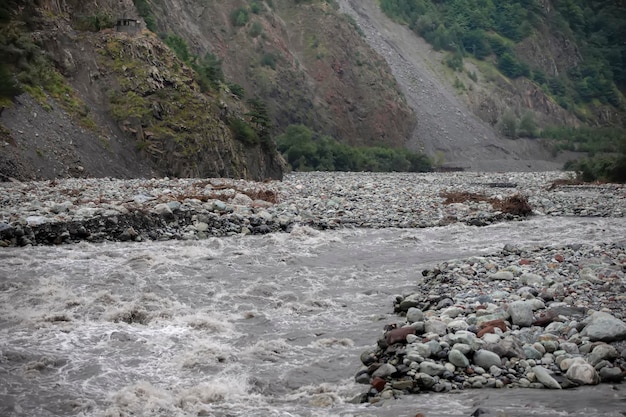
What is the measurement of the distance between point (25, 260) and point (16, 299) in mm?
2788

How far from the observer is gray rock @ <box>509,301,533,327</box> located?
888cm

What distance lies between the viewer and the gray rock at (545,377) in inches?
284

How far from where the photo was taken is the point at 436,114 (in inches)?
3494

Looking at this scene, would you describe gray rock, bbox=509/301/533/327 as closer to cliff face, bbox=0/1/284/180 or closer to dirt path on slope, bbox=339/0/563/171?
cliff face, bbox=0/1/284/180

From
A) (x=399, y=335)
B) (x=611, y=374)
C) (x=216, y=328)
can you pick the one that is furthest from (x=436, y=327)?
(x=216, y=328)

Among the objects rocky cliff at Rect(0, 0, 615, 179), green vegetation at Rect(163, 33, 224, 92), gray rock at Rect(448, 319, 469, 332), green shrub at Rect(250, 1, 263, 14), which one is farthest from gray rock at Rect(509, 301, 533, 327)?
green shrub at Rect(250, 1, 263, 14)

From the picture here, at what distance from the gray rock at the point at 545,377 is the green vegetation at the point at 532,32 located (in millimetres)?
100701

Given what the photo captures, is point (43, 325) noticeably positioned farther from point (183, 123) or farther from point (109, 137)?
point (183, 123)

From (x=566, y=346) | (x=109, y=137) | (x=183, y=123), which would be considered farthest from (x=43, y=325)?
(x=183, y=123)

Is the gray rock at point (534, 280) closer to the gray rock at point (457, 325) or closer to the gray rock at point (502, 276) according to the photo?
the gray rock at point (502, 276)

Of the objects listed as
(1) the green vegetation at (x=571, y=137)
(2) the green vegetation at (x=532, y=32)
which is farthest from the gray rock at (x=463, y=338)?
(2) the green vegetation at (x=532, y=32)

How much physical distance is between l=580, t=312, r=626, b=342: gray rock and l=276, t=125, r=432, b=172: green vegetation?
2041 inches

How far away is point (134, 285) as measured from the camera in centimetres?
1292

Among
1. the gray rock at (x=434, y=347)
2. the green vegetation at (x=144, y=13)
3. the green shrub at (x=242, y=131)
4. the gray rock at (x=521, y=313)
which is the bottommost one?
the gray rock at (x=434, y=347)
